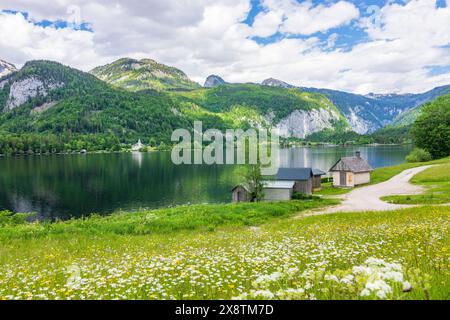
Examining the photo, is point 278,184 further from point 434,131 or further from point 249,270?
point 434,131

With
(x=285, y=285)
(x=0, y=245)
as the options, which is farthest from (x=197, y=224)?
(x=285, y=285)

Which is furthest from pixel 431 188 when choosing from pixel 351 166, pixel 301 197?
pixel 301 197

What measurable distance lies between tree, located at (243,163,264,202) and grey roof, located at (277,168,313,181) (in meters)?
A: 11.7

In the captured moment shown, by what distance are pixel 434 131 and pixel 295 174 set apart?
210 feet

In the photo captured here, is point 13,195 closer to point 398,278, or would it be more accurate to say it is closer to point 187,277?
point 187,277

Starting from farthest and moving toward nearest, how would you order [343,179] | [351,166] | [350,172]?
[343,179] < [351,166] < [350,172]

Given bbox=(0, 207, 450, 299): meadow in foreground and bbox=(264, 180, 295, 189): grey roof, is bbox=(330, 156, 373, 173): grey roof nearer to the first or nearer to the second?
bbox=(264, 180, 295, 189): grey roof

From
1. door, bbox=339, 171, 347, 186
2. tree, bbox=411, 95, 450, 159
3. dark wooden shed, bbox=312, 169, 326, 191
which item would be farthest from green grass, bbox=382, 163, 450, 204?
tree, bbox=411, 95, 450, 159

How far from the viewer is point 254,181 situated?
54812 millimetres

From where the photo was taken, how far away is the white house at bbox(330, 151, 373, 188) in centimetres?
7175

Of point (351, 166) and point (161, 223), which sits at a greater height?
point (351, 166)

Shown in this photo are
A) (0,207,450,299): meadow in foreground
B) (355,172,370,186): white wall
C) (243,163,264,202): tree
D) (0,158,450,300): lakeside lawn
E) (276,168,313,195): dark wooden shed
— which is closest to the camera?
(0,207,450,299): meadow in foreground
